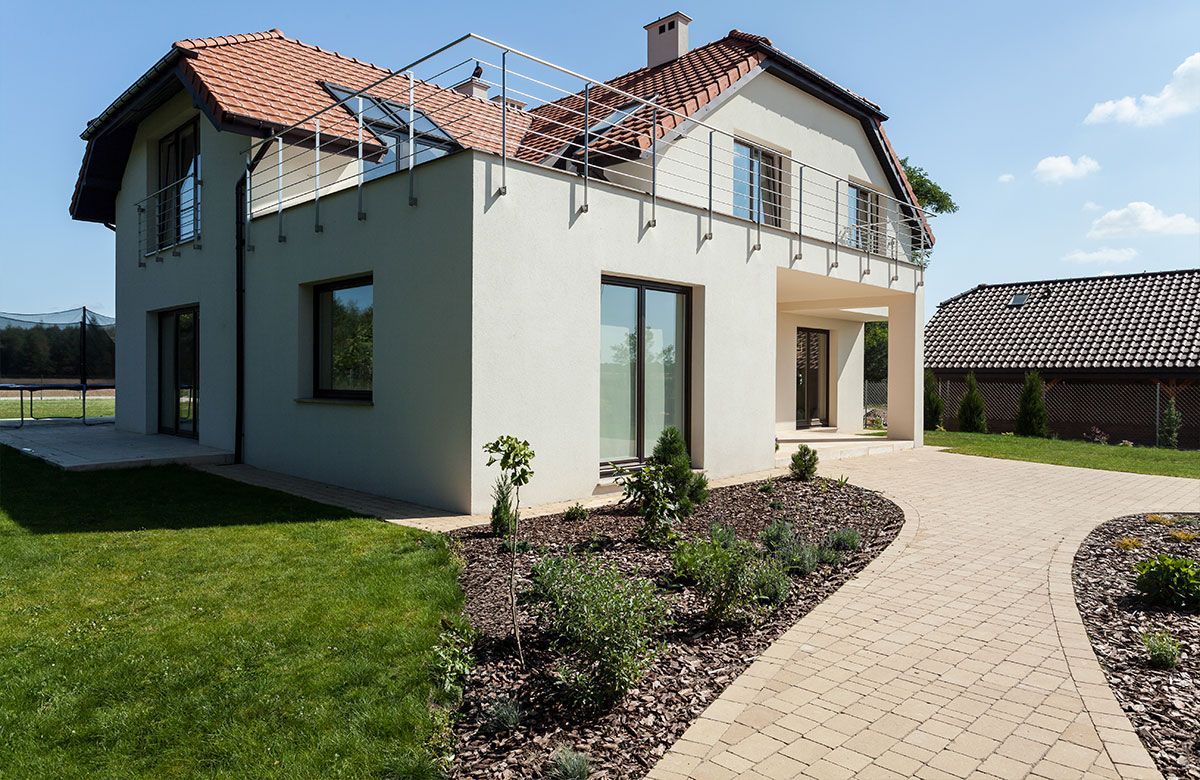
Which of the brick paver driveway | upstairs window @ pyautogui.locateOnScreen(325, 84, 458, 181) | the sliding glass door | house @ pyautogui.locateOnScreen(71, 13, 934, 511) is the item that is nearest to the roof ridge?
house @ pyautogui.locateOnScreen(71, 13, 934, 511)

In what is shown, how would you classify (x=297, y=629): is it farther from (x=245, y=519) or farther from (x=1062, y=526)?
(x=1062, y=526)

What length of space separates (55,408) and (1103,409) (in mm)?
33077

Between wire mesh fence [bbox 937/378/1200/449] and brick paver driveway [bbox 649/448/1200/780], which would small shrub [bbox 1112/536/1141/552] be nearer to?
brick paver driveway [bbox 649/448/1200/780]

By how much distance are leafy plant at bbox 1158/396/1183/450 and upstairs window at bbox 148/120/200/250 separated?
2398 centimetres

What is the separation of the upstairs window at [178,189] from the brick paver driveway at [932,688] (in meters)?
13.1

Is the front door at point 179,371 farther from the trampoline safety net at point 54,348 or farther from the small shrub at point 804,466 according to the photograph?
the small shrub at point 804,466

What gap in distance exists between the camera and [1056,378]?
23953mm

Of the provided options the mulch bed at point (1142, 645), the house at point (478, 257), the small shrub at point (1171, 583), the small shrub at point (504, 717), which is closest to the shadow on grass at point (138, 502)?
the house at point (478, 257)

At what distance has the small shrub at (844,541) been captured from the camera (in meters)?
6.79

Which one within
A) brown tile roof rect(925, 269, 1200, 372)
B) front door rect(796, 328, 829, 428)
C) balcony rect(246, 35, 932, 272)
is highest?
balcony rect(246, 35, 932, 272)

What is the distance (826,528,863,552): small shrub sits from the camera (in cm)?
679

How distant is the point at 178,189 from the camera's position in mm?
14633

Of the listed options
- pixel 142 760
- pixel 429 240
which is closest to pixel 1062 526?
pixel 429 240

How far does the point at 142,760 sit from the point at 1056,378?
26.3m
